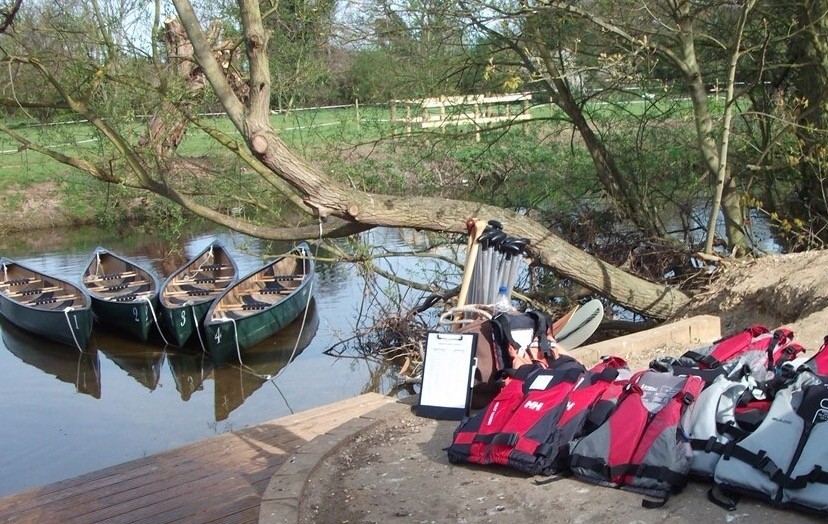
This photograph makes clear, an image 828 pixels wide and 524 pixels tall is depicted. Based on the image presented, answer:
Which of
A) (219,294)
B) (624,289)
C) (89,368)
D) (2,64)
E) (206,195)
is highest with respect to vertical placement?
(2,64)

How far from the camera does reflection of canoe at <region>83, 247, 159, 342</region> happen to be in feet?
49.2

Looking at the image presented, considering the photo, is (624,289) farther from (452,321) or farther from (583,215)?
(452,321)

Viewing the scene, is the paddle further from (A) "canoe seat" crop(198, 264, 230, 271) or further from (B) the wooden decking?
(A) "canoe seat" crop(198, 264, 230, 271)

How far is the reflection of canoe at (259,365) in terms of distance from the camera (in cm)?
1219

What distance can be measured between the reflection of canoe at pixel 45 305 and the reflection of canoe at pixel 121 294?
42 cm

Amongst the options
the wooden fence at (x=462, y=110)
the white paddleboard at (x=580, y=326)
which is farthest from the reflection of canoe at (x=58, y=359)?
the white paddleboard at (x=580, y=326)

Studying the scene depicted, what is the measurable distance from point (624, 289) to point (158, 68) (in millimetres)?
5368

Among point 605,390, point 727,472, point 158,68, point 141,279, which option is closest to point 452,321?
point 605,390

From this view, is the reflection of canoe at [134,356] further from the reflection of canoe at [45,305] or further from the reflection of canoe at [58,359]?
the reflection of canoe at [45,305]

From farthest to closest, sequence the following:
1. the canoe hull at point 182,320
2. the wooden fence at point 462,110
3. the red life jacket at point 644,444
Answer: the canoe hull at point 182,320 → the wooden fence at point 462,110 → the red life jacket at point 644,444

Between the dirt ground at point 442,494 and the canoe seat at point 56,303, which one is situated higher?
the dirt ground at point 442,494

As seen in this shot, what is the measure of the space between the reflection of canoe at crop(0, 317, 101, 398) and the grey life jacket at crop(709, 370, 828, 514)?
1047 cm

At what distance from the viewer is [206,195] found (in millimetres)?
10539

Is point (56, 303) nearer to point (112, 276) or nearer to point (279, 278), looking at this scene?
point (112, 276)
